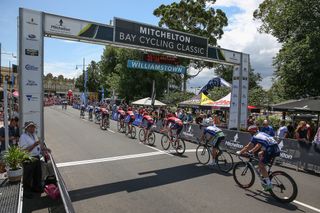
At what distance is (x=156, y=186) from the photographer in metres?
8.37

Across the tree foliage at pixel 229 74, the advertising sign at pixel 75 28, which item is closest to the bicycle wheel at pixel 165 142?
the advertising sign at pixel 75 28

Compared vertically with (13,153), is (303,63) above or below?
above

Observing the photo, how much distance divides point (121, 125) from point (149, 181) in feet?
40.0

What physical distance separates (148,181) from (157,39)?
6.15 metres

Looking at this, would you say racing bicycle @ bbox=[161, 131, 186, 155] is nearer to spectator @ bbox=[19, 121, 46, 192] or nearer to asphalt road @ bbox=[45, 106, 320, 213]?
asphalt road @ bbox=[45, 106, 320, 213]

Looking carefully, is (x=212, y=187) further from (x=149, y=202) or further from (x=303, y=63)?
(x=303, y=63)

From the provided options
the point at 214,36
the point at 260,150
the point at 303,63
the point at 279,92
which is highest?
the point at 214,36

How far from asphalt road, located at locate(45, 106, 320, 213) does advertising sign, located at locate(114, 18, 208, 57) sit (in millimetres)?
4570

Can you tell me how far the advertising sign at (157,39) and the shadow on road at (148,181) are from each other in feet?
16.5

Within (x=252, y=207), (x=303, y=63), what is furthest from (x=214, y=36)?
(x=252, y=207)

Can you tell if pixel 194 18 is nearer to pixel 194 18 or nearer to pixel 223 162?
pixel 194 18

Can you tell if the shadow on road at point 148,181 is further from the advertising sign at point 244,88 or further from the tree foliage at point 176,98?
the tree foliage at point 176,98

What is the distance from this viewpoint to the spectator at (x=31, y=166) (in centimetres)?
727

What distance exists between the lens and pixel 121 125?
2078cm
